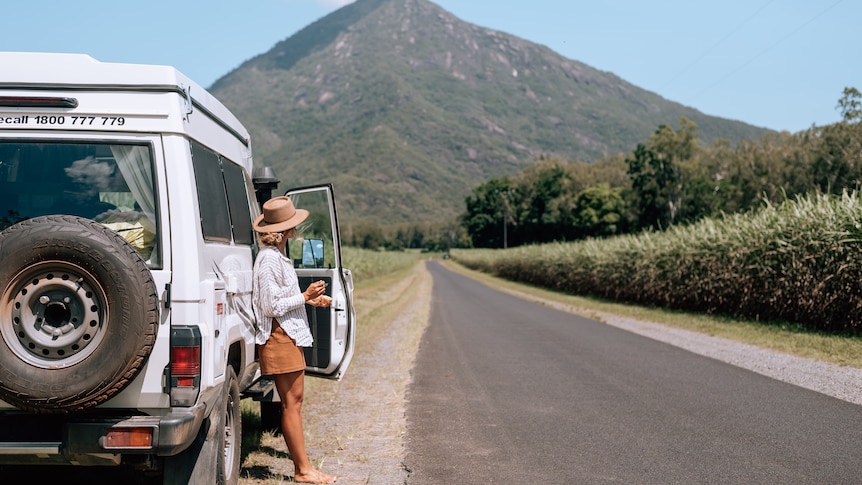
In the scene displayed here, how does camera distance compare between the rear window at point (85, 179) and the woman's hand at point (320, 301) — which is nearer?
the rear window at point (85, 179)

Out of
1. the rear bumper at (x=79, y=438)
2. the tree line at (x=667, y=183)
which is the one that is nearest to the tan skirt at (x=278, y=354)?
the rear bumper at (x=79, y=438)

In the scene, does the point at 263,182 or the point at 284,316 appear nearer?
the point at 284,316

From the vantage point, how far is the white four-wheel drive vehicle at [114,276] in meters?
3.64

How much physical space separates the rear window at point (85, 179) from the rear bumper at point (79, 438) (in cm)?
99

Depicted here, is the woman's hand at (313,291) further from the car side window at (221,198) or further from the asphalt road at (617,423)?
the asphalt road at (617,423)

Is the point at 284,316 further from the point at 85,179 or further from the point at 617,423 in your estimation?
the point at 617,423

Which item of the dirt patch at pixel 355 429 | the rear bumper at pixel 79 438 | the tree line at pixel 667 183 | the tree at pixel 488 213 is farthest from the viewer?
the tree at pixel 488 213

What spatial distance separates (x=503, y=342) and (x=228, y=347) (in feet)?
35.3

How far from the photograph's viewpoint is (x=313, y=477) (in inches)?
211

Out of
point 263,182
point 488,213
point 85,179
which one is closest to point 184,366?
point 85,179

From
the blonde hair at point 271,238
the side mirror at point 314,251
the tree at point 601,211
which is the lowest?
the side mirror at point 314,251

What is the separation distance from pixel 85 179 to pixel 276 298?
148 centimetres

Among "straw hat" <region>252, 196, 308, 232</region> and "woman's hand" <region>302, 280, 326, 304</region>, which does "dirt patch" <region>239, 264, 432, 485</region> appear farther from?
"straw hat" <region>252, 196, 308, 232</region>

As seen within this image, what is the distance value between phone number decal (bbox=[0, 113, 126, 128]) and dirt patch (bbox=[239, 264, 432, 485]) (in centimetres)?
280
